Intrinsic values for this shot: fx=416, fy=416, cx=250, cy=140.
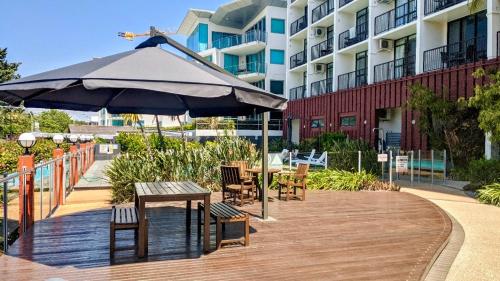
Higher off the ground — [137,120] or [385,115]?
[385,115]

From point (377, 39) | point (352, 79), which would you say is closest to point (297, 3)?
point (352, 79)

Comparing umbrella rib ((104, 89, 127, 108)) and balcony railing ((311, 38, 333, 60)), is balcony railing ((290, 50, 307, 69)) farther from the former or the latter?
umbrella rib ((104, 89, 127, 108))

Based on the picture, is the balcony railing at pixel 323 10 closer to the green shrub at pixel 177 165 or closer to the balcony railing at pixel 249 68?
the balcony railing at pixel 249 68

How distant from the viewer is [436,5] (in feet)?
63.5

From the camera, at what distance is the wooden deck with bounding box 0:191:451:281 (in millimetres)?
4531

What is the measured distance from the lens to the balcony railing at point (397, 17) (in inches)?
842

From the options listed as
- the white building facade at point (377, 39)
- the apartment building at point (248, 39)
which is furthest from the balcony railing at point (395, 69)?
the apartment building at point (248, 39)

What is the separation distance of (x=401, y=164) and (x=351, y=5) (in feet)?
46.7

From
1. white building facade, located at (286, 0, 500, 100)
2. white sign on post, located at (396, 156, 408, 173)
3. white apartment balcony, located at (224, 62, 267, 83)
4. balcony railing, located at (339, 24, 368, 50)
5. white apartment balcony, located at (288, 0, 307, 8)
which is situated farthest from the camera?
white apartment balcony, located at (224, 62, 267, 83)

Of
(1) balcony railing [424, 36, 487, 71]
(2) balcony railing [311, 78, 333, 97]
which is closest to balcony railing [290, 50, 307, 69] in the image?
(2) balcony railing [311, 78, 333, 97]

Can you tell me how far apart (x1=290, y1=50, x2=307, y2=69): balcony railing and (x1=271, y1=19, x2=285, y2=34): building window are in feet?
13.6

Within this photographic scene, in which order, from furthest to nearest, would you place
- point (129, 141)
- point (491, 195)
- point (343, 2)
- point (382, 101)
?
point (343, 2) → point (129, 141) → point (382, 101) → point (491, 195)

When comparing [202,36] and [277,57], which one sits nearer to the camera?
[277,57]

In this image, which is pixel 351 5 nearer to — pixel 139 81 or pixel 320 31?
pixel 320 31
